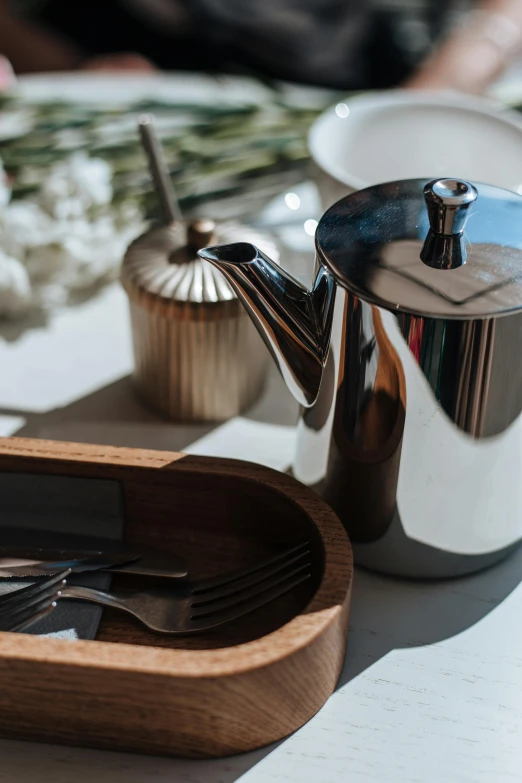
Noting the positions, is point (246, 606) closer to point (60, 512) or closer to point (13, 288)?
point (60, 512)

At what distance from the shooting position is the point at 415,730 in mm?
337

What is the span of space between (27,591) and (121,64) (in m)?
0.96

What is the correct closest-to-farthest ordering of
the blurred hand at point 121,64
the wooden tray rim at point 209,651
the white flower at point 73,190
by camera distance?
the wooden tray rim at point 209,651 → the white flower at point 73,190 → the blurred hand at point 121,64

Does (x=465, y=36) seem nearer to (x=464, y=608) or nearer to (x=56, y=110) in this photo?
(x=56, y=110)

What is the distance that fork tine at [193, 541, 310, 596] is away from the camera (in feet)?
1.19

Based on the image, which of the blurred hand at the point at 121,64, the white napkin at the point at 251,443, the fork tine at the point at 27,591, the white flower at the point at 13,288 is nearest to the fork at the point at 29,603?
the fork tine at the point at 27,591

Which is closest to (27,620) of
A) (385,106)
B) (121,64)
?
(385,106)

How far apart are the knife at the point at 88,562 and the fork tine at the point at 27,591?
0.05 feet

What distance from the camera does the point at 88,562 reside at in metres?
0.38

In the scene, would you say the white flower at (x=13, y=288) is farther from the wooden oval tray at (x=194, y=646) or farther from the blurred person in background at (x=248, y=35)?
the blurred person in background at (x=248, y=35)

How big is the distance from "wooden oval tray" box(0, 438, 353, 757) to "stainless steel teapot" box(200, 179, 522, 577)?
0.11ft

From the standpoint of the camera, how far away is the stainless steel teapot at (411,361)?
320mm

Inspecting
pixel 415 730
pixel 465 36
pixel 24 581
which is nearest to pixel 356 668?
pixel 415 730

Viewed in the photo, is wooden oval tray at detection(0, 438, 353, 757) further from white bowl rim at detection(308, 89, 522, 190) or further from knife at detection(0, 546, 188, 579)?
white bowl rim at detection(308, 89, 522, 190)
